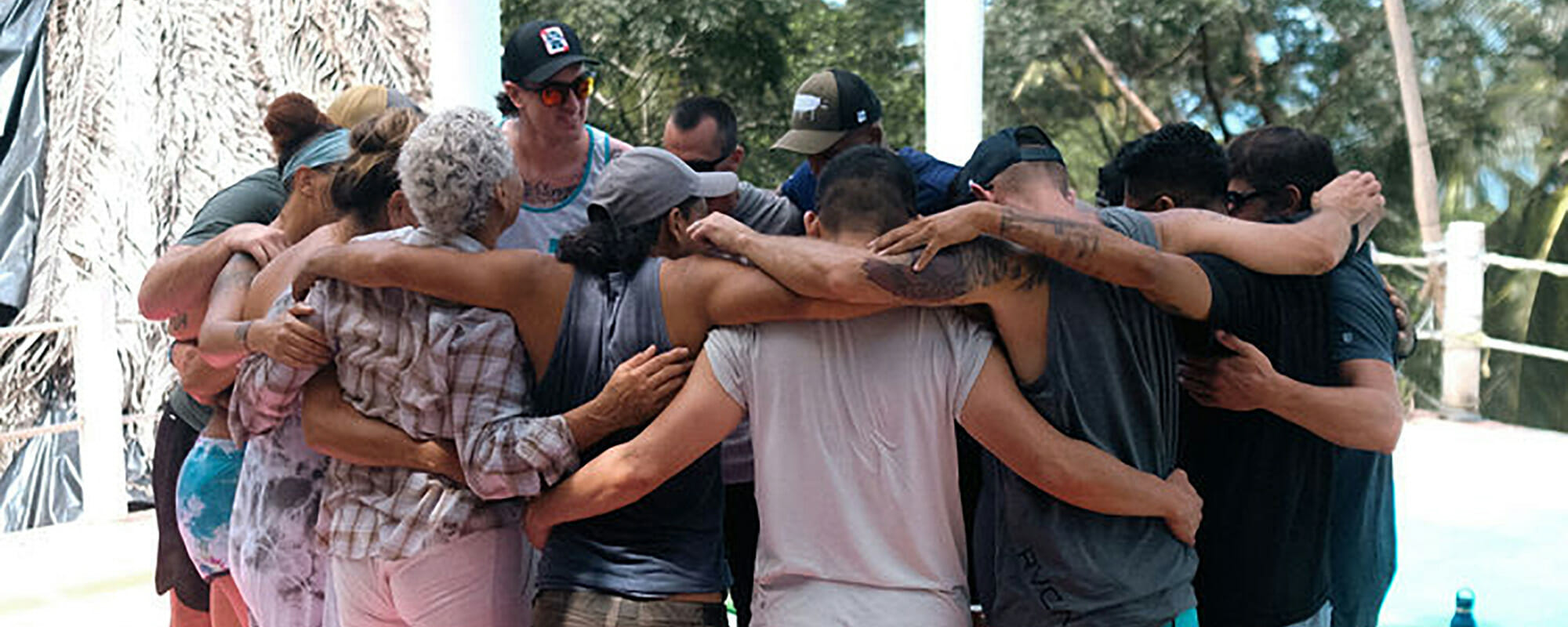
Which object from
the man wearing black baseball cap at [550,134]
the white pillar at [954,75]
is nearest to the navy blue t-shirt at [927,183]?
the man wearing black baseball cap at [550,134]

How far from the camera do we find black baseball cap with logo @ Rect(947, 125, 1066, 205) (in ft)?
6.99

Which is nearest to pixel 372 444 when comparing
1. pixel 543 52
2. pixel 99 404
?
pixel 543 52

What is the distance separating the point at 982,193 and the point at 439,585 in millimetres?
977

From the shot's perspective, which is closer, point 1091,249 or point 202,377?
point 1091,249

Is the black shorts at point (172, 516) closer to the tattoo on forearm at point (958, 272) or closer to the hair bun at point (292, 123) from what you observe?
the hair bun at point (292, 123)

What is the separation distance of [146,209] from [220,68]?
1.06m

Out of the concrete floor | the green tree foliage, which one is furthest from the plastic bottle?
the green tree foliage

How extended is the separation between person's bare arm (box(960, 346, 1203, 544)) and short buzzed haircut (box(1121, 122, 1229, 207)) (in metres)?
0.52

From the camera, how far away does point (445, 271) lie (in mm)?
2082

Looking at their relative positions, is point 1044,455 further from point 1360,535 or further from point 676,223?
point 1360,535

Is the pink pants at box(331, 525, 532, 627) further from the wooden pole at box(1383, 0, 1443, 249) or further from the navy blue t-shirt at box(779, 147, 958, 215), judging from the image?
the wooden pole at box(1383, 0, 1443, 249)

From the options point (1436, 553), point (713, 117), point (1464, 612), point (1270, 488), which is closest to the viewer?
point (1270, 488)

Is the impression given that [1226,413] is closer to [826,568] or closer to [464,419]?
[826,568]

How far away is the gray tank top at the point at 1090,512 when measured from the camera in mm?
1996
